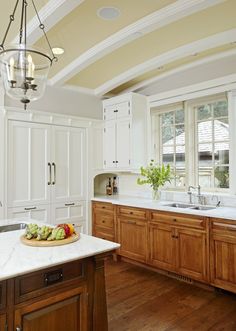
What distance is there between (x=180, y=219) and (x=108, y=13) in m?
2.44

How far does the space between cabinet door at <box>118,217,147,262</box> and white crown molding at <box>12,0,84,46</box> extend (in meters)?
2.69

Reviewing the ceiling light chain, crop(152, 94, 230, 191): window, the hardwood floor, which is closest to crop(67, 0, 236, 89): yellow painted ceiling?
crop(152, 94, 230, 191): window

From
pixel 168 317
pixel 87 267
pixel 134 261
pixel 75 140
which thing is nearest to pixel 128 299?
pixel 168 317

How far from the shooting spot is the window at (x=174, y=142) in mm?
4395

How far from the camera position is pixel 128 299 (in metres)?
3.03

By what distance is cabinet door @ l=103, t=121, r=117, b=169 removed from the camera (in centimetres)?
475

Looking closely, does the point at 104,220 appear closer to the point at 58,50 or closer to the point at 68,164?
the point at 68,164

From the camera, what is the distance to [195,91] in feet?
13.3

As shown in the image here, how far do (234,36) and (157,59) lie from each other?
101cm

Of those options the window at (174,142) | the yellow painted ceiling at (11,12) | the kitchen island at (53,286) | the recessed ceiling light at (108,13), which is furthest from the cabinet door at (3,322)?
the window at (174,142)

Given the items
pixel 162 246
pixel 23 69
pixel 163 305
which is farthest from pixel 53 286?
pixel 162 246

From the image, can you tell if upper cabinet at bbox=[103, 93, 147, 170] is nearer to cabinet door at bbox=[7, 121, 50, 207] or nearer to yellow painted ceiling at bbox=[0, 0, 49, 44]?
cabinet door at bbox=[7, 121, 50, 207]

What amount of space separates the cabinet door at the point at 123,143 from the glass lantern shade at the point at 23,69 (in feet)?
8.23

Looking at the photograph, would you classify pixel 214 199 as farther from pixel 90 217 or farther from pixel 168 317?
pixel 90 217
